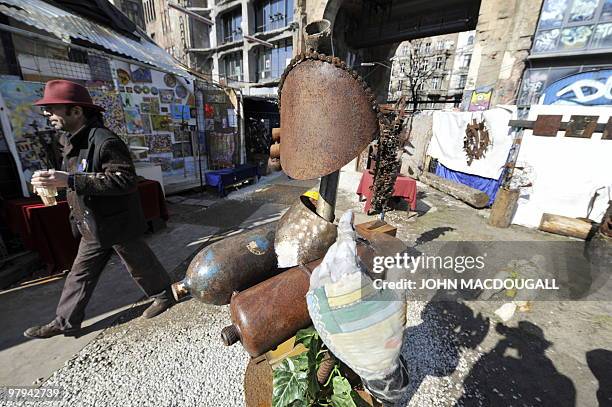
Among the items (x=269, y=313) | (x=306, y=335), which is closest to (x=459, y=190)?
(x=306, y=335)

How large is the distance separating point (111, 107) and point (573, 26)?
554 inches

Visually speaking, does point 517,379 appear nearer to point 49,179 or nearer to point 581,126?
point 49,179

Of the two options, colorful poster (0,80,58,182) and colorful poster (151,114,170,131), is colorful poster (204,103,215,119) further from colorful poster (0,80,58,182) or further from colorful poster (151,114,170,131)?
colorful poster (0,80,58,182)

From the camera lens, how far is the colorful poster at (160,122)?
6.67 m

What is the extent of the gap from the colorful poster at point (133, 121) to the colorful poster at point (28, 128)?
1.84 m

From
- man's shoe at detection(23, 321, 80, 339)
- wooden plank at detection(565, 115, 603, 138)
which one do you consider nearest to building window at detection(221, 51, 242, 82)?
wooden plank at detection(565, 115, 603, 138)

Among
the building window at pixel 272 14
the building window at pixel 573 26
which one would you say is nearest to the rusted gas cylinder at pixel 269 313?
the building window at pixel 573 26

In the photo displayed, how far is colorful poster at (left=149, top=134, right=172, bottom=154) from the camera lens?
6744 mm

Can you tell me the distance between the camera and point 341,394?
144 cm

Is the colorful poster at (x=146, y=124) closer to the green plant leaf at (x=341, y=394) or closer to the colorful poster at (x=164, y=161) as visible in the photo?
the colorful poster at (x=164, y=161)

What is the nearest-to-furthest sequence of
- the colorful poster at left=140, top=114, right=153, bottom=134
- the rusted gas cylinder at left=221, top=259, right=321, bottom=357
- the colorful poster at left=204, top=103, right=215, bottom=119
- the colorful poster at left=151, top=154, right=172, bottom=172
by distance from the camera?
1. the rusted gas cylinder at left=221, top=259, right=321, bottom=357
2. the colorful poster at left=140, top=114, right=153, bottom=134
3. the colorful poster at left=151, top=154, right=172, bottom=172
4. the colorful poster at left=204, top=103, right=215, bottom=119

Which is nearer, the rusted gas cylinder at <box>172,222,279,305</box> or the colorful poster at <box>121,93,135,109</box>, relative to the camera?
the rusted gas cylinder at <box>172,222,279,305</box>

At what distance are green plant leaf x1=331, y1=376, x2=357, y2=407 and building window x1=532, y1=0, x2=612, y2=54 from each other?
12.8m

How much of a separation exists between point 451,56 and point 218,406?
174ft
